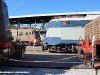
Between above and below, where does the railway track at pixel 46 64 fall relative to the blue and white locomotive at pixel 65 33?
below

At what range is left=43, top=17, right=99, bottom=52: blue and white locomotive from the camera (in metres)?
17.5

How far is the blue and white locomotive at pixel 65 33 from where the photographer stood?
57.3 feet

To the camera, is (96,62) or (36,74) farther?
(96,62)

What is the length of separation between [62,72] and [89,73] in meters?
0.97

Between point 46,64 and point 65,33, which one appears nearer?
point 46,64

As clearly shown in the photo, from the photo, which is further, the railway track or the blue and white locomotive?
the blue and white locomotive

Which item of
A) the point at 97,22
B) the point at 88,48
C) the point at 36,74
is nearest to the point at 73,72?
the point at 36,74

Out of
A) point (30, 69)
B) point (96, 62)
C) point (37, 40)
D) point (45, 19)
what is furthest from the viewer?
point (45, 19)

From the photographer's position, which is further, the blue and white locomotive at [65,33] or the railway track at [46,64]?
the blue and white locomotive at [65,33]

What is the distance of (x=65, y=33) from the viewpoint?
695 inches

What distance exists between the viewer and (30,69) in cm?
882

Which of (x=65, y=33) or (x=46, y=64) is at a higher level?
(x=65, y=33)

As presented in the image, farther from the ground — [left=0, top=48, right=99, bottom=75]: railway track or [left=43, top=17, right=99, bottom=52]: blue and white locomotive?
[left=43, top=17, right=99, bottom=52]: blue and white locomotive

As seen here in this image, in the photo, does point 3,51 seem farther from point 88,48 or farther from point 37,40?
point 37,40
